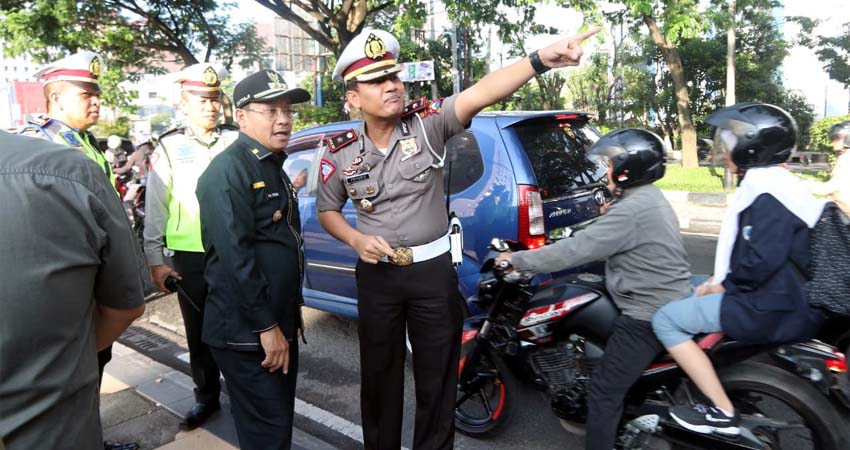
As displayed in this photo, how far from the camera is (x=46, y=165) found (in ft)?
4.26

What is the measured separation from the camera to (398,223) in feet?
8.33

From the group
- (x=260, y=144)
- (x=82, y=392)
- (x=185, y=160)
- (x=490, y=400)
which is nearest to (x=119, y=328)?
(x=82, y=392)

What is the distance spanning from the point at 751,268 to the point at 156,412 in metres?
3.25

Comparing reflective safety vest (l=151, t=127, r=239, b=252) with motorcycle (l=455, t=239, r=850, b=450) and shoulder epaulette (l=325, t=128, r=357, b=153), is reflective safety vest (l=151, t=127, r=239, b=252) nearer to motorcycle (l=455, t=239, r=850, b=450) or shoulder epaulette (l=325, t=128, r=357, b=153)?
shoulder epaulette (l=325, t=128, r=357, b=153)

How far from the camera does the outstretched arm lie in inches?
85.7

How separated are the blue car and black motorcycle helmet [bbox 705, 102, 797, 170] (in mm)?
1072

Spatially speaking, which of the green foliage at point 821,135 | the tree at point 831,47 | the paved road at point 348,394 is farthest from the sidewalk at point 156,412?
the tree at point 831,47

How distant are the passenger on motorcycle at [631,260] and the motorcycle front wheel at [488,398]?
57 centimetres

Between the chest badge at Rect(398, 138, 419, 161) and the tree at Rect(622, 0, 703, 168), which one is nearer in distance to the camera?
the chest badge at Rect(398, 138, 419, 161)

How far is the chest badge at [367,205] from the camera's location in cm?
258

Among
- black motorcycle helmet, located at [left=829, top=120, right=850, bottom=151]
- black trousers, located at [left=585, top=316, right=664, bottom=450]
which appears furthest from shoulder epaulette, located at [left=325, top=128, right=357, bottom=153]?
black motorcycle helmet, located at [left=829, top=120, right=850, bottom=151]

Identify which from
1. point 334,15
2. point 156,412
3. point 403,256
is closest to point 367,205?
point 403,256

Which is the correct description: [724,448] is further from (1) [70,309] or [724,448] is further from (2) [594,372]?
(1) [70,309]

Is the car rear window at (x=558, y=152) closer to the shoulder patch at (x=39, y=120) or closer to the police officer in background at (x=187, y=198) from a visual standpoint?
the police officer in background at (x=187, y=198)
